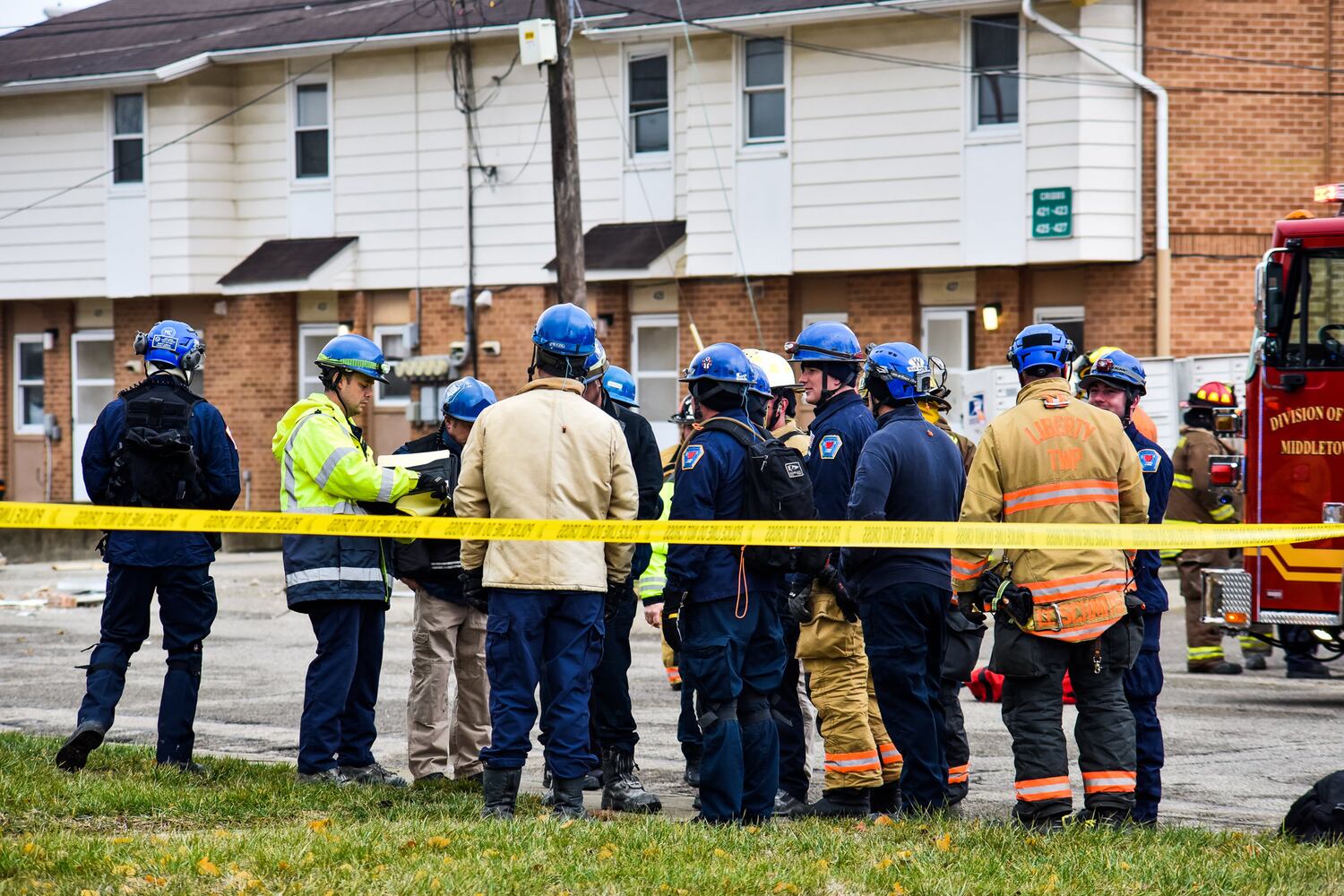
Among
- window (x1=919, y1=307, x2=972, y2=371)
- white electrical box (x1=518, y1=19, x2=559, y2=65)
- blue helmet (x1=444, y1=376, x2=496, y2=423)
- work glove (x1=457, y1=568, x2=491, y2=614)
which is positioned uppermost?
white electrical box (x1=518, y1=19, x2=559, y2=65)

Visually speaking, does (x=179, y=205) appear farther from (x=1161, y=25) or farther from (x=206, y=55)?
(x=1161, y=25)

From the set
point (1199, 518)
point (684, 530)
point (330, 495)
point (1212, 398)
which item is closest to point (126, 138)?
point (1212, 398)

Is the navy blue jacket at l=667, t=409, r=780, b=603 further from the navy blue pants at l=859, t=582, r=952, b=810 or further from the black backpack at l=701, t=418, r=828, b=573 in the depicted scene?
the navy blue pants at l=859, t=582, r=952, b=810

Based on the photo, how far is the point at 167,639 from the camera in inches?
331

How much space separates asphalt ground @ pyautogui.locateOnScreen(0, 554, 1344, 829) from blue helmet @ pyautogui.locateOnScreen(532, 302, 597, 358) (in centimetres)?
223

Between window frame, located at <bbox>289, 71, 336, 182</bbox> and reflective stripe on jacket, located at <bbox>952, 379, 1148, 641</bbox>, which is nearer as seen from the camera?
reflective stripe on jacket, located at <bbox>952, 379, 1148, 641</bbox>

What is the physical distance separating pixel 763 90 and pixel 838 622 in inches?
639

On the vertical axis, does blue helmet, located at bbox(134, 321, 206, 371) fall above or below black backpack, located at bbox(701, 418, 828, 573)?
above

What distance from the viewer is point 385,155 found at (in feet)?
86.6

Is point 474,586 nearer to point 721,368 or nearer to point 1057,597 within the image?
point 721,368

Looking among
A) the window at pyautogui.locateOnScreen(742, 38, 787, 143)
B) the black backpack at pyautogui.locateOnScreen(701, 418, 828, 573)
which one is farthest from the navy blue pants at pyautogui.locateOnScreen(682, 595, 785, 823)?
the window at pyautogui.locateOnScreen(742, 38, 787, 143)

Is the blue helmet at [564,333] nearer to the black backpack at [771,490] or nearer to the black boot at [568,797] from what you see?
the black backpack at [771,490]

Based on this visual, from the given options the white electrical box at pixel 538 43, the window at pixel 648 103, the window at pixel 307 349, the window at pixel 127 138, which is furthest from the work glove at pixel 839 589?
the window at pixel 127 138

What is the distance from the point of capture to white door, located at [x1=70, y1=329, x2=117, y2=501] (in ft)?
96.4
